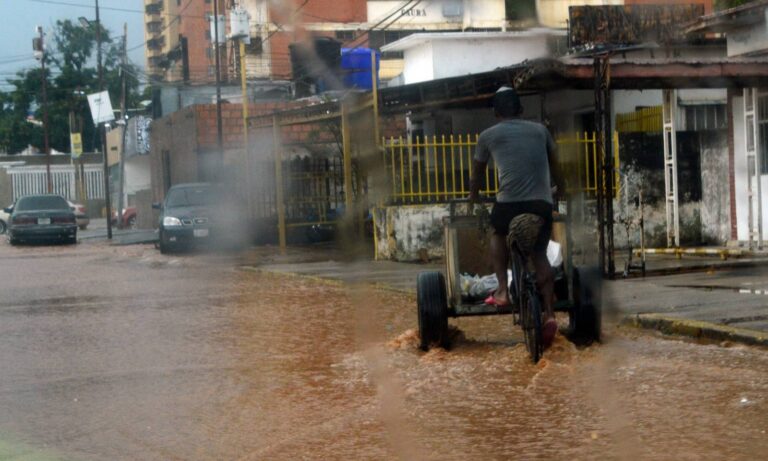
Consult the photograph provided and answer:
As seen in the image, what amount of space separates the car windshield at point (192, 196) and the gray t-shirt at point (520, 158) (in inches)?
758

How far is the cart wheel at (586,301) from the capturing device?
321 inches

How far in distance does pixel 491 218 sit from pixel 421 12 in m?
5.65

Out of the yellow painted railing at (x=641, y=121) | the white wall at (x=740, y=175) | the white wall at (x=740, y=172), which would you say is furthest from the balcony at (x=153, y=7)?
the yellow painted railing at (x=641, y=121)

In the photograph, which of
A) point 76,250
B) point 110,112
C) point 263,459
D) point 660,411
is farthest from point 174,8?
point 110,112

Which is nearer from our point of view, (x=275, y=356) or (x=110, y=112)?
(x=275, y=356)

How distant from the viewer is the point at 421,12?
6.86 feet

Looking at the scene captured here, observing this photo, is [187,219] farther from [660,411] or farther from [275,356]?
[660,411]

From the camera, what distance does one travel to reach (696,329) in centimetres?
885

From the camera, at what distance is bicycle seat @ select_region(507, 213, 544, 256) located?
7402mm

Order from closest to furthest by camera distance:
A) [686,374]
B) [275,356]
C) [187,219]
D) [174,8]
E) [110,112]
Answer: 1. [174,8]
2. [686,374]
3. [275,356]
4. [187,219]
5. [110,112]

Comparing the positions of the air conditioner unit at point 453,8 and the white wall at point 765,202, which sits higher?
the air conditioner unit at point 453,8

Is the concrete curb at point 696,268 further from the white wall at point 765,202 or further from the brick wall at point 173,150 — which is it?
the brick wall at point 173,150

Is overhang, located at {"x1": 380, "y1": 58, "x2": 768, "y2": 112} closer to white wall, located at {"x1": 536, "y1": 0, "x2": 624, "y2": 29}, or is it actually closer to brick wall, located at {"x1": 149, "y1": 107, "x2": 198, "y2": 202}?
white wall, located at {"x1": 536, "y1": 0, "x2": 624, "y2": 29}

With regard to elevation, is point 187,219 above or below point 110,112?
below
